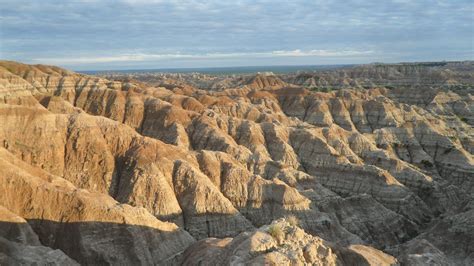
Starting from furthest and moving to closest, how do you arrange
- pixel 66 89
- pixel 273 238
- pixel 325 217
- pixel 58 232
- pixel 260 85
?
pixel 260 85 < pixel 66 89 < pixel 325 217 < pixel 58 232 < pixel 273 238

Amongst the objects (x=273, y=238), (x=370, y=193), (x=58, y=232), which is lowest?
(x=370, y=193)

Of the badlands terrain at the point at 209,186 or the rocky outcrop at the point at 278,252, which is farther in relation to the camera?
the badlands terrain at the point at 209,186

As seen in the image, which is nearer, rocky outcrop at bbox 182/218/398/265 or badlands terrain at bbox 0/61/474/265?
rocky outcrop at bbox 182/218/398/265

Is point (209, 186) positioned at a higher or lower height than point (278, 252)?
lower

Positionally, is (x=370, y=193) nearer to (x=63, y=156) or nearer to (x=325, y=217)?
(x=325, y=217)

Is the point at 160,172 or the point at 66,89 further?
the point at 66,89

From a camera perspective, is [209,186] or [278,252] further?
[209,186]

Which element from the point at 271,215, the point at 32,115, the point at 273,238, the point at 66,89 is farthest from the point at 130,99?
the point at 273,238

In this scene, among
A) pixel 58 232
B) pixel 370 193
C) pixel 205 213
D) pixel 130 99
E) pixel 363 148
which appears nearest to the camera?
pixel 58 232
